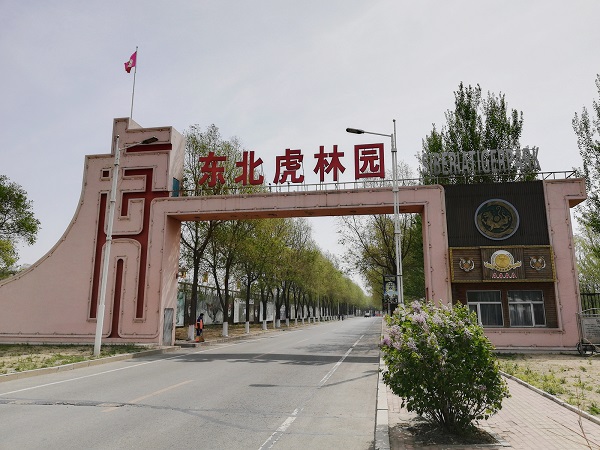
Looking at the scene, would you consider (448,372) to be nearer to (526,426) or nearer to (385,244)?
(526,426)

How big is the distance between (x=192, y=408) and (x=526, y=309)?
16.4 meters

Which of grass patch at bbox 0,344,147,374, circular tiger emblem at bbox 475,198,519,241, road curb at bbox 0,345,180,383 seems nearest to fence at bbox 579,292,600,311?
circular tiger emblem at bbox 475,198,519,241

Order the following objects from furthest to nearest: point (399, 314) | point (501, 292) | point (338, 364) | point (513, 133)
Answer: point (513, 133), point (501, 292), point (338, 364), point (399, 314)

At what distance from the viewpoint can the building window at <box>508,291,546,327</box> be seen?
1878 cm

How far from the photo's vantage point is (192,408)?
832 centimetres

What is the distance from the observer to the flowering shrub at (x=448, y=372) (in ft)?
19.8

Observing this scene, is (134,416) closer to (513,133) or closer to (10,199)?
(513,133)

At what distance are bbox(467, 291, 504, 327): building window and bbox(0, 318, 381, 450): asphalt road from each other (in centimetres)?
797

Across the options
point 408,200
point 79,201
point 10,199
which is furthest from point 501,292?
point 10,199

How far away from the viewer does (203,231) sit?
3042 cm

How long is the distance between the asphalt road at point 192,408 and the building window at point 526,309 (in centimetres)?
893

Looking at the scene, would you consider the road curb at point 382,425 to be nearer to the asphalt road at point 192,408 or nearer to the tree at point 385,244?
the asphalt road at point 192,408

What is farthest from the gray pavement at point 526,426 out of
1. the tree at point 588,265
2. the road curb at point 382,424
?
the tree at point 588,265

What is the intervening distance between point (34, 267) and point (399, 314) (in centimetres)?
2223
